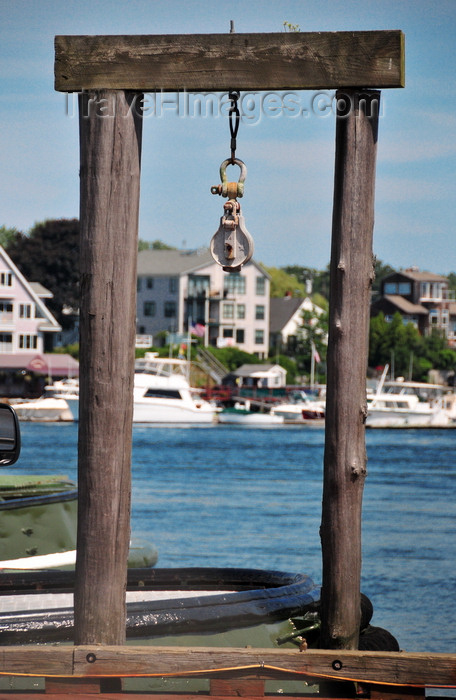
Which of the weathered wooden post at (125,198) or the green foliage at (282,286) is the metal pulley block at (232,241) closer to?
the weathered wooden post at (125,198)

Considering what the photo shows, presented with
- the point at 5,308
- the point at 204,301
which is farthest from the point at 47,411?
the point at 204,301

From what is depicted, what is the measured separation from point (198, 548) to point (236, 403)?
6026cm

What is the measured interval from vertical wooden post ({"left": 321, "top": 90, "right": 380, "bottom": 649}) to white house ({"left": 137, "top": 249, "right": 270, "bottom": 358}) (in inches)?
3493

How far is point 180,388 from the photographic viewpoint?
7425 centimetres

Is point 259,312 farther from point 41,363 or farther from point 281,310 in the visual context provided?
point 41,363

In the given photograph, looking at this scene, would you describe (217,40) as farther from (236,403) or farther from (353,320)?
(236,403)

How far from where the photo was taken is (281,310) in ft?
353

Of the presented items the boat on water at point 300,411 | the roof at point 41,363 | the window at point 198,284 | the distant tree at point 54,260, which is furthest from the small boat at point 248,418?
the window at point 198,284

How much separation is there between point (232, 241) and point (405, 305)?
112 meters

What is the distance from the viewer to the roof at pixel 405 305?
115188mm

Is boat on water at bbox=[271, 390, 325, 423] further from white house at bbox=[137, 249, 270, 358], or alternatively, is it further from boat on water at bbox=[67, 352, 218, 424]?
white house at bbox=[137, 249, 270, 358]

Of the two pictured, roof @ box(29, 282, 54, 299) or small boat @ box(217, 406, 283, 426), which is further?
roof @ box(29, 282, 54, 299)

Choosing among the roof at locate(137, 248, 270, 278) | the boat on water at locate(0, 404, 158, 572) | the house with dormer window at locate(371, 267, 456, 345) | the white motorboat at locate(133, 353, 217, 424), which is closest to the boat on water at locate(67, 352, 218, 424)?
the white motorboat at locate(133, 353, 217, 424)

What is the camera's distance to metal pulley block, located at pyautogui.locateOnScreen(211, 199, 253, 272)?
6098mm
